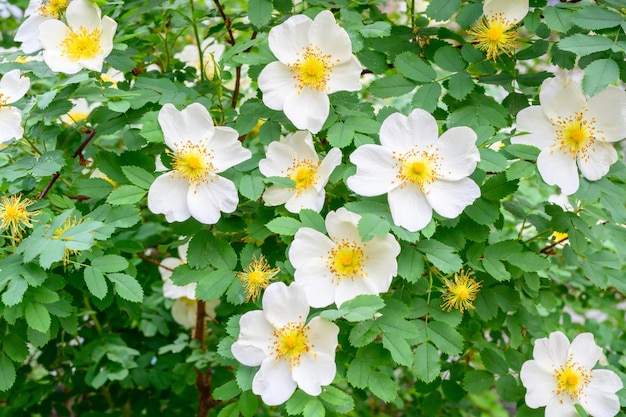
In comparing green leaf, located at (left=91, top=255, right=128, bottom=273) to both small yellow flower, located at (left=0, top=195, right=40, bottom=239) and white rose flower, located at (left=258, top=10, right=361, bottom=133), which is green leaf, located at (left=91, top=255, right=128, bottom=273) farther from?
white rose flower, located at (left=258, top=10, right=361, bottom=133)

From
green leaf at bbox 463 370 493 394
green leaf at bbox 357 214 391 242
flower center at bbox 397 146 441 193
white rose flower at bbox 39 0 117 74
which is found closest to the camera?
green leaf at bbox 357 214 391 242

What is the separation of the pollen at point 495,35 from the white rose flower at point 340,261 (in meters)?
0.47

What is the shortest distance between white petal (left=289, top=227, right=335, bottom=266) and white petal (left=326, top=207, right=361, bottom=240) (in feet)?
0.06

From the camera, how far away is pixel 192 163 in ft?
4.01

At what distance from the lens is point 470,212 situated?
126cm

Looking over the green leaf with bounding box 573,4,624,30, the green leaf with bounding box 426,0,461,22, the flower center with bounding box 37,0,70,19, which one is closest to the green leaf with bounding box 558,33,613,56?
the green leaf with bounding box 573,4,624,30

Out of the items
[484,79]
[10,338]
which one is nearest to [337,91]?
[484,79]

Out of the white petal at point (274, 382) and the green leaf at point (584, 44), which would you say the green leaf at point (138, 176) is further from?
the green leaf at point (584, 44)

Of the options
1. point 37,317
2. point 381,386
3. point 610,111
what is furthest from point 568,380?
point 37,317

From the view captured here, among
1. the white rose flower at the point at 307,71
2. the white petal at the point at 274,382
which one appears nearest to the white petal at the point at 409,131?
the white rose flower at the point at 307,71

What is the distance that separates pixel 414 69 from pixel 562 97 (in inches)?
11.2

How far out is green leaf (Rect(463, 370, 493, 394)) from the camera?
1473mm

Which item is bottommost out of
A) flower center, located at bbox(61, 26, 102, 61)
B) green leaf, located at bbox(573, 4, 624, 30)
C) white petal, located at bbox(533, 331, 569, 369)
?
white petal, located at bbox(533, 331, 569, 369)

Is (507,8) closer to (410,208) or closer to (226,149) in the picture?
(410,208)
